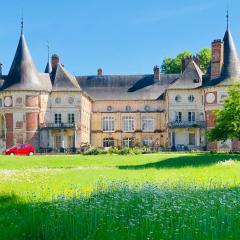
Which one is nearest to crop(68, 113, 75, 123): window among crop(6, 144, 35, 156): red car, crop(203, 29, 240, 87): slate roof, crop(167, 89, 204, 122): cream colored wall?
crop(167, 89, 204, 122): cream colored wall

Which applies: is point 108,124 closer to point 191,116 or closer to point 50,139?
point 50,139

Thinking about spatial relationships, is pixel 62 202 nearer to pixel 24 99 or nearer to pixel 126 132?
pixel 24 99

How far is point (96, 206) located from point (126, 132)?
48.9 m

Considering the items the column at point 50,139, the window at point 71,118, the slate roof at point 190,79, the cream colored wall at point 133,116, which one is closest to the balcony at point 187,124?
the slate roof at point 190,79

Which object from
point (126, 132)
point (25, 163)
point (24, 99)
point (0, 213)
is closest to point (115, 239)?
point (0, 213)

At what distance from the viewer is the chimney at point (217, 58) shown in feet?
169

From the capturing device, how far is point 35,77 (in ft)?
172

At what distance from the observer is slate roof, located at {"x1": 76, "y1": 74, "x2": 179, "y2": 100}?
58.9 metres

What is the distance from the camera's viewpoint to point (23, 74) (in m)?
52.1

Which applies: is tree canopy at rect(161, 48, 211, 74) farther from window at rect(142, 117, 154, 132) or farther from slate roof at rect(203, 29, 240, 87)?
slate roof at rect(203, 29, 240, 87)

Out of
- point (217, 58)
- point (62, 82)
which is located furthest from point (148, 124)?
point (217, 58)

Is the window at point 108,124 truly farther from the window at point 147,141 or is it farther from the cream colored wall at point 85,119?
the window at point 147,141

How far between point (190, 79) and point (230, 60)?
5.17m

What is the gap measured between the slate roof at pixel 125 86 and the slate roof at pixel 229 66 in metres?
8.10
